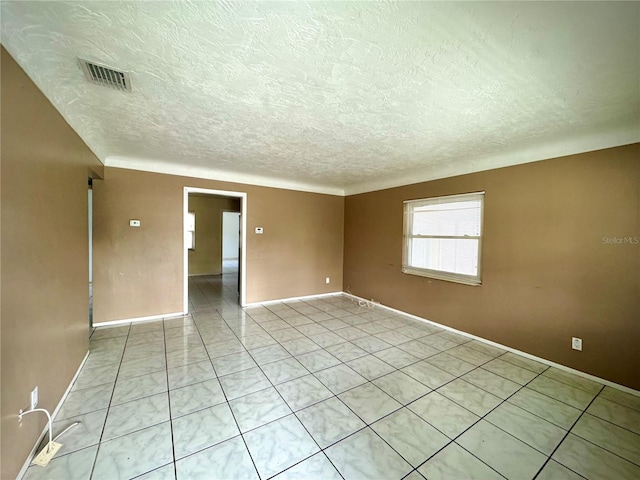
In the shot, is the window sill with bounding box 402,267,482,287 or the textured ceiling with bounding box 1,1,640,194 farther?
the window sill with bounding box 402,267,482,287

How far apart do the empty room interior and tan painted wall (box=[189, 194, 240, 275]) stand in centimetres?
369

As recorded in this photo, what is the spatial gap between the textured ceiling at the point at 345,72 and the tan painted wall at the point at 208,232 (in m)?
4.66

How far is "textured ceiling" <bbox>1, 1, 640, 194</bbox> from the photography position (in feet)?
3.74

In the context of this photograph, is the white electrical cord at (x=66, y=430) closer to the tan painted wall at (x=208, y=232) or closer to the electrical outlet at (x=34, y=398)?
the electrical outlet at (x=34, y=398)

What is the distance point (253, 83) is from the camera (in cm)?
165

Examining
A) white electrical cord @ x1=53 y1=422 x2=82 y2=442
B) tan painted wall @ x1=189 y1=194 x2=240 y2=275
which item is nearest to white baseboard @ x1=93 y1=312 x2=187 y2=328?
white electrical cord @ x1=53 y1=422 x2=82 y2=442

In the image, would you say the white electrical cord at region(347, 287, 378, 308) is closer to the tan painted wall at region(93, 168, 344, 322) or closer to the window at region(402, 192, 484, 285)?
the window at region(402, 192, 484, 285)

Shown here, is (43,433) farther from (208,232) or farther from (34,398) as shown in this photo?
(208,232)

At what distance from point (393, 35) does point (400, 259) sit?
136 inches

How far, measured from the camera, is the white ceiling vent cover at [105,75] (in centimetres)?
150

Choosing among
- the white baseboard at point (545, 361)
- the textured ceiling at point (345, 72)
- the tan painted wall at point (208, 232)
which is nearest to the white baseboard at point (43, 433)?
the textured ceiling at point (345, 72)

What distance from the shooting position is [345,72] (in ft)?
5.01

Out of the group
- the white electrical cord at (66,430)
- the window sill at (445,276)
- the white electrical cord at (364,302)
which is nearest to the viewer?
the white electrical cord at (66,430)

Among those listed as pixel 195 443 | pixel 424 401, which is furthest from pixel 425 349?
pixel 195 443
